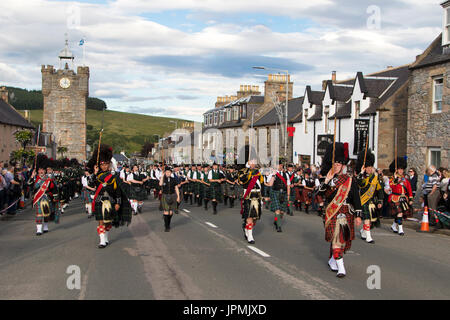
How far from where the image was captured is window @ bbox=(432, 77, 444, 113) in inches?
891

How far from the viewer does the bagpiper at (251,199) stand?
1161 centimetres

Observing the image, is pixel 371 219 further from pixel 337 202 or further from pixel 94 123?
pixel 94 123

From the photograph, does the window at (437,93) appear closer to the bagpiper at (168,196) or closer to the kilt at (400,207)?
the kilt at (400,207)

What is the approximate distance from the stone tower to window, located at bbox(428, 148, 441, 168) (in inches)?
2760

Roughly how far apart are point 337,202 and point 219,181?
13122 mm

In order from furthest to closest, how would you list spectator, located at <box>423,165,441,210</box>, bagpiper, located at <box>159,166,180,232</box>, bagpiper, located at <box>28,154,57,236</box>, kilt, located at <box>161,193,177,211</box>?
spectator, located at <box>423,165,441,210</box>, kilt, located at <box>161,193,177,211</box>, bagpiper, located at <box>159,166,180,232</box>, bagpiper, located at <box>28,154,57,236</box>

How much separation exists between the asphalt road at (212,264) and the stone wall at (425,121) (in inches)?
374

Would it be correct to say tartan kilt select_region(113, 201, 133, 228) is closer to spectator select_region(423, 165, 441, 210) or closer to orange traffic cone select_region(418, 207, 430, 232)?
orange traffic cone select_region(418, 207, 430, 232)

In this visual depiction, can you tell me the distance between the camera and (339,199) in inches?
325

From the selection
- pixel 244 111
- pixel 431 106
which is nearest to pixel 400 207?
pixel 431 106

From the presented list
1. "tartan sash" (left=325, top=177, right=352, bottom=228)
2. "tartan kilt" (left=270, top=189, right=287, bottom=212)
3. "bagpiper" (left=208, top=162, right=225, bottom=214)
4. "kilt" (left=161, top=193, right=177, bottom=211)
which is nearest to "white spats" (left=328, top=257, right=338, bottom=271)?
"tartan sash" (left=325, top=177, right=352, bottom=228)

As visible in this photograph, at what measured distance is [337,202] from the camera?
8281mm

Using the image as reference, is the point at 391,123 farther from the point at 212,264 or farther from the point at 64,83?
the point at 64,83
